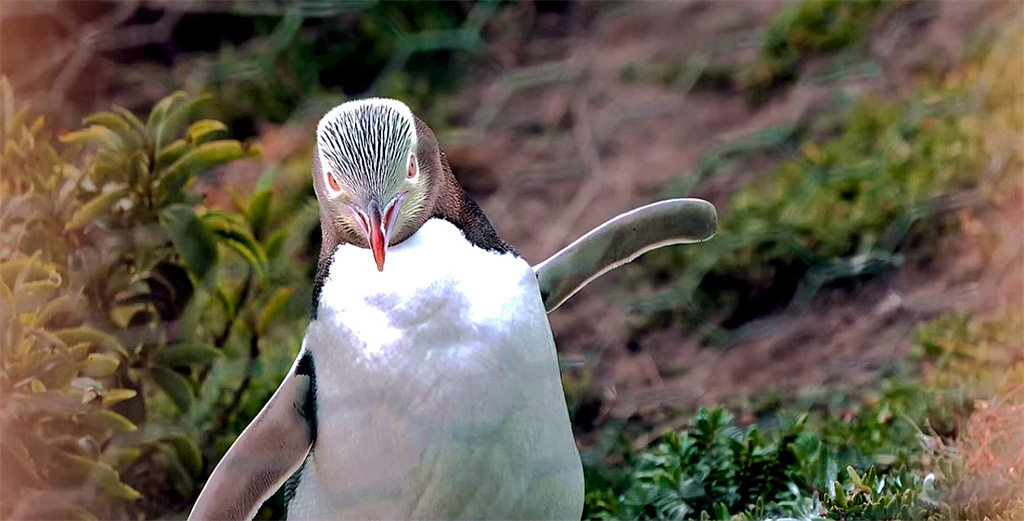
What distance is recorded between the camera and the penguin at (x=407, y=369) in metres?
0.81

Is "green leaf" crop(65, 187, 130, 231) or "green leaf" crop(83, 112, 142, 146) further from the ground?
"green leaf" crop(83, 112, 142, 146)

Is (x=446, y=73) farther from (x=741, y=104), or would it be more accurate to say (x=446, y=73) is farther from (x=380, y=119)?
(x=380, y=119)

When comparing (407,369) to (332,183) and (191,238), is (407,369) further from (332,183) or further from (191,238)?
(191,238)

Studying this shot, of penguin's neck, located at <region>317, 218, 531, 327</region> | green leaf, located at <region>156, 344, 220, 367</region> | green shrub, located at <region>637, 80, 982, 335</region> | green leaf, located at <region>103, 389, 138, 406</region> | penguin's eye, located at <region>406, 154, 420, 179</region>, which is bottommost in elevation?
green shrub, located at <region>637, 80, 982, 335</region>

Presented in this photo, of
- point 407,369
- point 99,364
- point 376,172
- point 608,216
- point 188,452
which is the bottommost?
point 608,216

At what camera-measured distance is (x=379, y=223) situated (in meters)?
0.80

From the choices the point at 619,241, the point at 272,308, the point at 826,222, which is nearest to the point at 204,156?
the point at 272,308

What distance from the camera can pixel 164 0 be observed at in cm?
179

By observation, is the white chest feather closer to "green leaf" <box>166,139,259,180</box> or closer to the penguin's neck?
the penguin's neck

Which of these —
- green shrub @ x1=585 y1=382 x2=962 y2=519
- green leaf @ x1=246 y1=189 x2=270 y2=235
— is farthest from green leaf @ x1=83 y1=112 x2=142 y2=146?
green shrub @ x1=585 y1=382 x2=962 y2=519

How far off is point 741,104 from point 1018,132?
1.27ft

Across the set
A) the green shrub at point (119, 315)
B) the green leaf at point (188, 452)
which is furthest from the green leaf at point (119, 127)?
the green leaf at point (188, 452)

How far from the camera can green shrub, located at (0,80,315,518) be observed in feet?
3.35

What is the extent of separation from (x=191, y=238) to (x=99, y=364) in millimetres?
142
